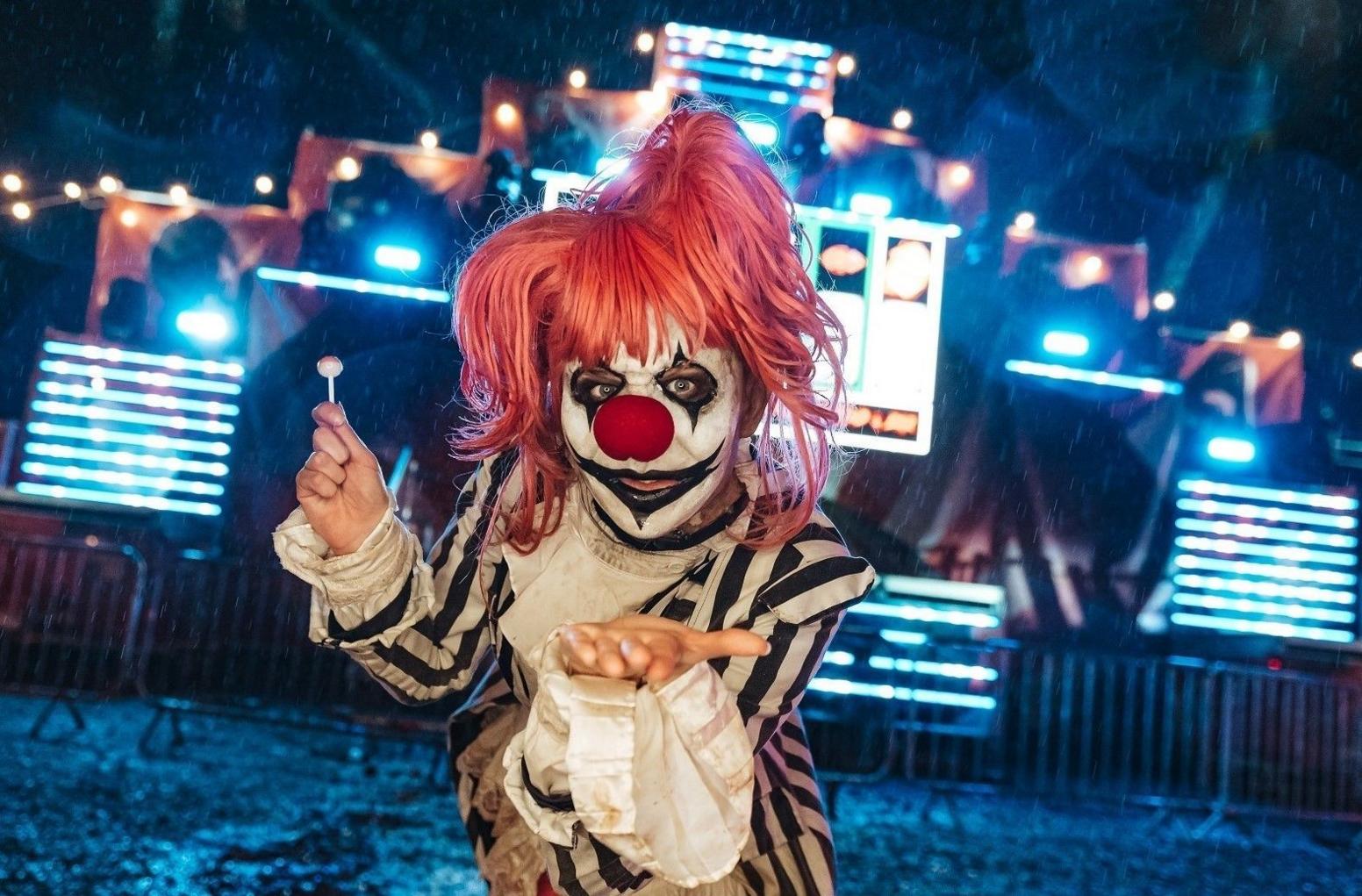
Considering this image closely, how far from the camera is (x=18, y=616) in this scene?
498cm

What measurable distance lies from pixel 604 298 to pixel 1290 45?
7.80 meters

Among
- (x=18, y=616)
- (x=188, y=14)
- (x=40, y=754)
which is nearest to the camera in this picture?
(x=40, y=754)

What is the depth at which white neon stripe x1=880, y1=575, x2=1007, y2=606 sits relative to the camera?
20.0 feet

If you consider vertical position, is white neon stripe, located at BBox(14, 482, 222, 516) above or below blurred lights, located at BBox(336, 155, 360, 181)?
below

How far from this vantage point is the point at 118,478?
21.0ft

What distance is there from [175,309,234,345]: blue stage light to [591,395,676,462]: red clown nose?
20.0 feet

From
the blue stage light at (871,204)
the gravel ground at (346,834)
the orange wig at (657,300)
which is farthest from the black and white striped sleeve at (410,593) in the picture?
the blue stage light at (871,204)

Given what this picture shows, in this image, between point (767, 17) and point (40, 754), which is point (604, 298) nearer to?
point (40, 754)

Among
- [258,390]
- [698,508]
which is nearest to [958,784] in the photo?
[698,508]

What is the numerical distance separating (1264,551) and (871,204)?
3.89 meters

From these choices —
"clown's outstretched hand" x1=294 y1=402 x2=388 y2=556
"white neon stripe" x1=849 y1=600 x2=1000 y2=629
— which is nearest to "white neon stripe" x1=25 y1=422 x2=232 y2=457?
"white neon stripe" x1=849 y1=600 x2=1000 y2=629

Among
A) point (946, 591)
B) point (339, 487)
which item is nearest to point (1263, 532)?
point (946, 591)

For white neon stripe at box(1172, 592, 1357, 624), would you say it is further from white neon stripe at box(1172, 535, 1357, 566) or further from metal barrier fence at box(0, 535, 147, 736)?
metal barrier fence at box(0, 535, 147, 736)

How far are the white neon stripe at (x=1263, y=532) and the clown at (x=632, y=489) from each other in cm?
638
